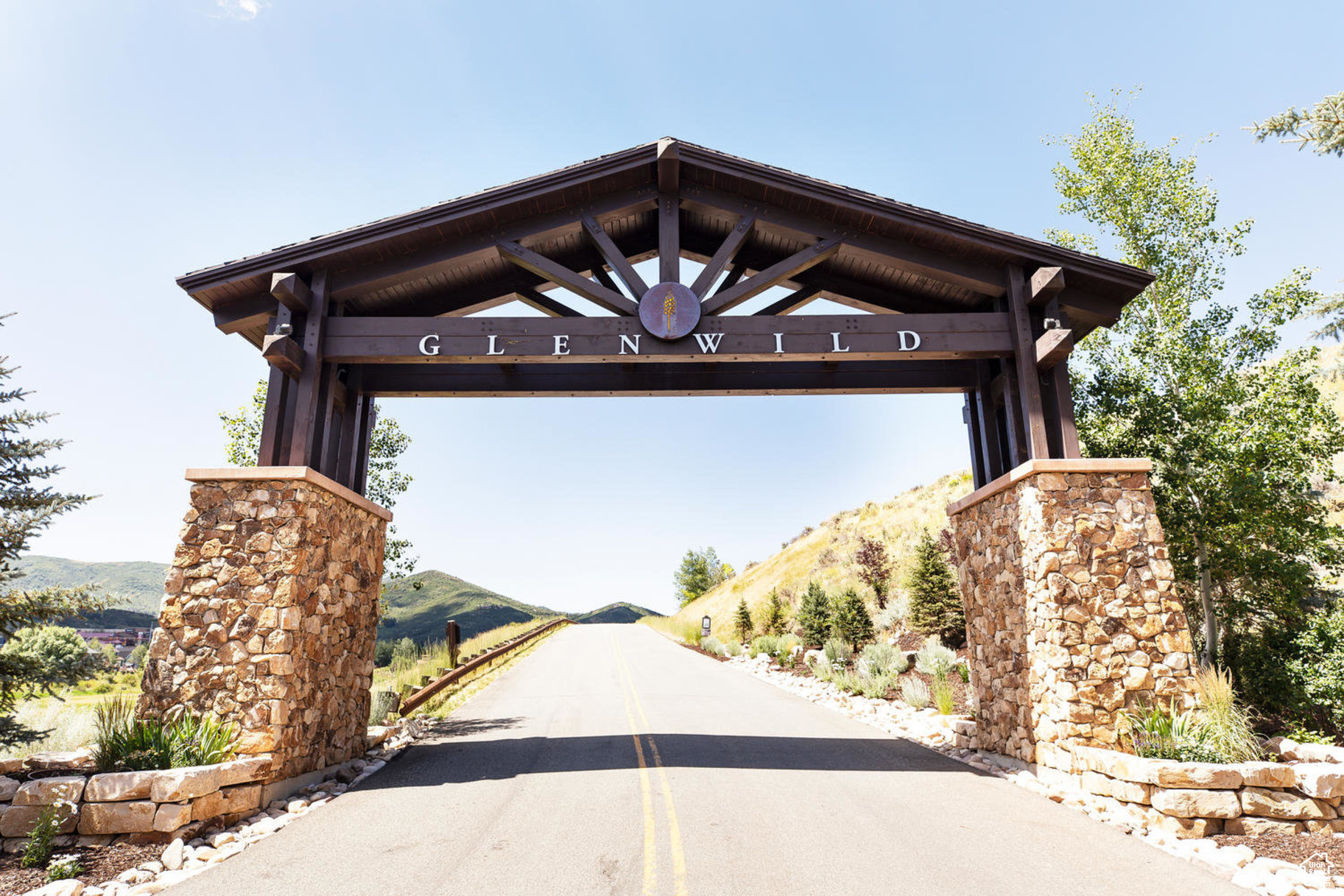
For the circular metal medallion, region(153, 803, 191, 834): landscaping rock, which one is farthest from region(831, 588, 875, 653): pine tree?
region(153, 803, 191, 834): landscaping rock

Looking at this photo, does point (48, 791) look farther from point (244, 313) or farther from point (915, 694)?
point (915, 694)

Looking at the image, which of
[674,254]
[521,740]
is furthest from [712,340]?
[521,740]

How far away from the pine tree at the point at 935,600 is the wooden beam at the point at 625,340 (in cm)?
1163

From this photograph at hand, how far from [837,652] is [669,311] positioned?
14.2 m

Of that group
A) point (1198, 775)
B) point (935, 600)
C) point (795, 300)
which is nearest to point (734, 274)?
point (795, 300)

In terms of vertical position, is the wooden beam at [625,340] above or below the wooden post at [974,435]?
above

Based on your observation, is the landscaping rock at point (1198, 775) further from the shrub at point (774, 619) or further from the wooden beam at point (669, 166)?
the shrub at point (774, 619)

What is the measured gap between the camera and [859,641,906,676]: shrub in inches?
706

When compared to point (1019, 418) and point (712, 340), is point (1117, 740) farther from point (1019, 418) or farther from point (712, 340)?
point (712, 340)

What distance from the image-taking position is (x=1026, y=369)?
10266 millimetres

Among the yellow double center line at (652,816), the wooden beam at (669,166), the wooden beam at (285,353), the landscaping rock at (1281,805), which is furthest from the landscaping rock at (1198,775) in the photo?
the wooden beam at (285,353)

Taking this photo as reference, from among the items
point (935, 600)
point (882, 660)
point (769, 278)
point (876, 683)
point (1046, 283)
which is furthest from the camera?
point (935, 600)

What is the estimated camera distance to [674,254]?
10820 mm

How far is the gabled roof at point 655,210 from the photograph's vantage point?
33.9 ft
